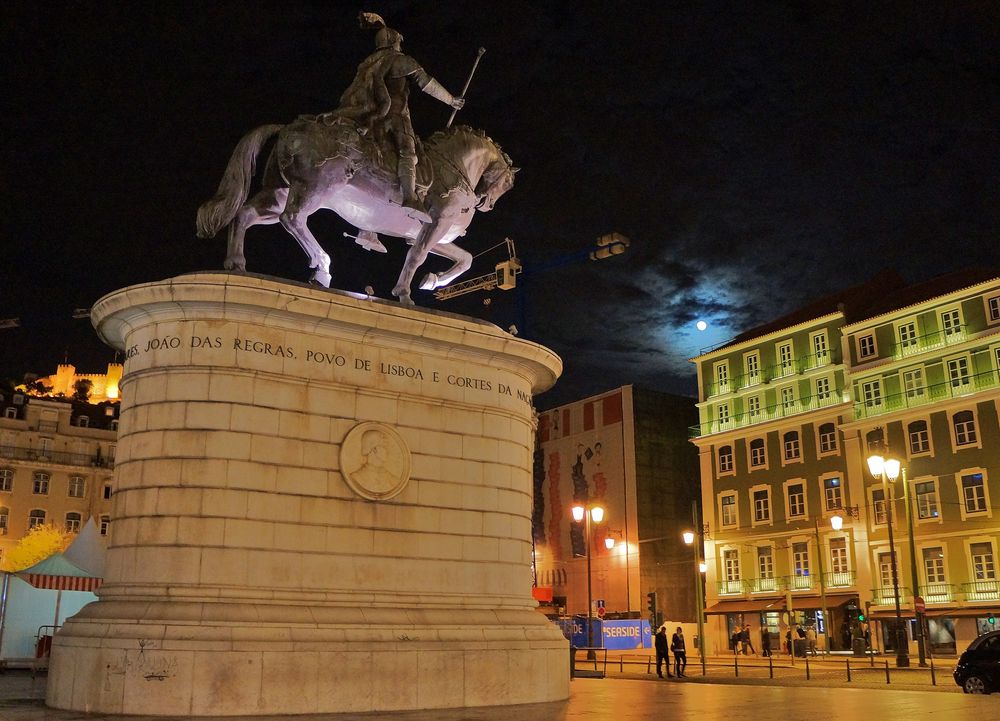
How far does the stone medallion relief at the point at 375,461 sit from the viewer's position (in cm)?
1503

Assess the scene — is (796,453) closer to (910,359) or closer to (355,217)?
(910,359)

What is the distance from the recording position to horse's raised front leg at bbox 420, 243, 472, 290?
1853 centimetres

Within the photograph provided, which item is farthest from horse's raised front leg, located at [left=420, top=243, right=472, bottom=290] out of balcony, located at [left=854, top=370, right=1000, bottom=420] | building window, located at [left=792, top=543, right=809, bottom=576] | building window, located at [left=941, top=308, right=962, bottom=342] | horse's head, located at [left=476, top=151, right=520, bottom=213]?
building window, located at [left=792, top=543, right=809, bottom=576]

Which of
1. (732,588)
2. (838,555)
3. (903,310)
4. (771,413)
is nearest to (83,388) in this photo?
(732,588)

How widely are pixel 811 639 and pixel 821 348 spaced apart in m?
→ 16.8

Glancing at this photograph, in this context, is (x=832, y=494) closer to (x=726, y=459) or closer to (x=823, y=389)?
(x=823, y=389)

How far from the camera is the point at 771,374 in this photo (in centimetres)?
5856

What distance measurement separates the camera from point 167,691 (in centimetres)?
1268

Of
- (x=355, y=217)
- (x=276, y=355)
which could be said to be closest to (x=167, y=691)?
(x=276, y=355)

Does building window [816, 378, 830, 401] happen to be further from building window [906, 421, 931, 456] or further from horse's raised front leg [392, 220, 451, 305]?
horse's raised front leg [392, 220, 451, 305]

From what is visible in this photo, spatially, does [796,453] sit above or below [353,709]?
above

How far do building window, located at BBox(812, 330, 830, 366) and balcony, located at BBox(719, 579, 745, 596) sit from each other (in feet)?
45.2

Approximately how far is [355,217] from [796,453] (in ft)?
143

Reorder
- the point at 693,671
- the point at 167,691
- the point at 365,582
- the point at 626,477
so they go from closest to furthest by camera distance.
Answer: the point at 167,691 < the point at 365,582 < the point at 693,671 < the point at 626,477
